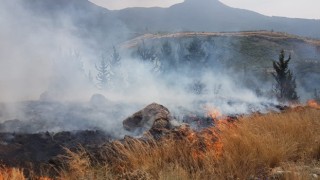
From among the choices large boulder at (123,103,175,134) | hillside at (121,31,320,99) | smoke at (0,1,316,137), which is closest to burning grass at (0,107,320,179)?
large boulder at (123,103,175,134)

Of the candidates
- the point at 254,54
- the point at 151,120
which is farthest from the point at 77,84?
the point at 254,54

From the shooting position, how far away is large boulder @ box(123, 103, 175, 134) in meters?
14.5

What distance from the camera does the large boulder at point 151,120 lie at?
47.7ft

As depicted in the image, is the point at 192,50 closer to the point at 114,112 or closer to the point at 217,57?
the point at 217,57

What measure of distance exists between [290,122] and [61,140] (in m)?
9.63

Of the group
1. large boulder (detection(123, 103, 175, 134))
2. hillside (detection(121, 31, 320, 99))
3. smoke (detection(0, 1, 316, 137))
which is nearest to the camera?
large boulder (detection(123, 103, 175, 134))

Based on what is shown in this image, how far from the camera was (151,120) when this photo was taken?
621 inches

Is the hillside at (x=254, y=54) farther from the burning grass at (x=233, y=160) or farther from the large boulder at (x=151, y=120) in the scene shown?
the burning grass at (x=233, y=160)

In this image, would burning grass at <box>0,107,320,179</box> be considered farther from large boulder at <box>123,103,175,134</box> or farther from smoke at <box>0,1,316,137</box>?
smoke at <box>0,1,316,137</box>

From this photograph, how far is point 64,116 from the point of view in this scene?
67.5 ft

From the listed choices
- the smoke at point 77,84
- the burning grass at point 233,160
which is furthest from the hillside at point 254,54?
the burning grass at point 233,160

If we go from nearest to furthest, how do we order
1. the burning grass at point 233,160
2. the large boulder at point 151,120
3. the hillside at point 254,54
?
the burning grass at point 233,160
the large boulder at point 151,120
the hillside at point 254,54

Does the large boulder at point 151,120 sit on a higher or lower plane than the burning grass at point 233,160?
lower

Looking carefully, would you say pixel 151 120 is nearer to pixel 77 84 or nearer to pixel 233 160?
pixel 233 160
